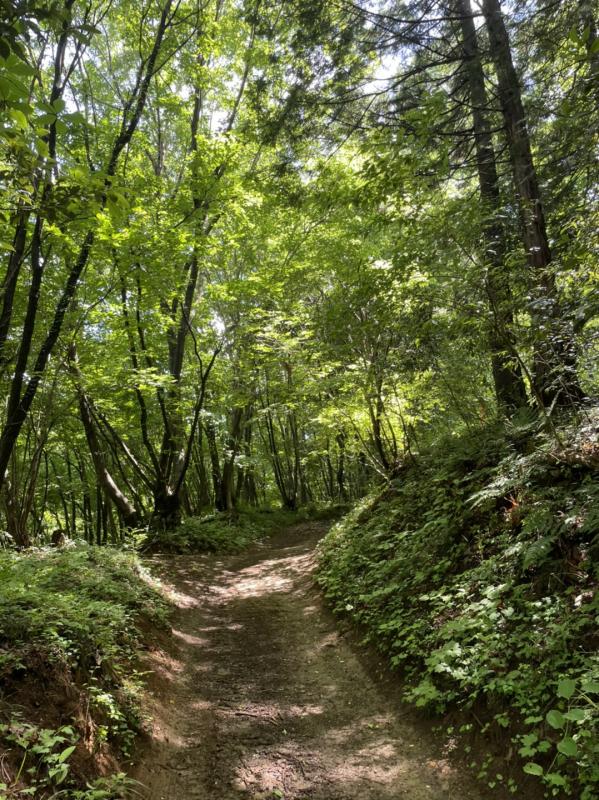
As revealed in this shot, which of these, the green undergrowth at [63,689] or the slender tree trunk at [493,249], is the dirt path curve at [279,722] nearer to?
the green undergrowth at [63,689]

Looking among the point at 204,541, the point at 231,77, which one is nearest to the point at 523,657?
the point at 204,541

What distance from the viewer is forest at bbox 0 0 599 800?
3312 mm

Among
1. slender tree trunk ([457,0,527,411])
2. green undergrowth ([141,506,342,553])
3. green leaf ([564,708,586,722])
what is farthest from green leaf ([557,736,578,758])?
green undergrowth ([141,506,342,553])

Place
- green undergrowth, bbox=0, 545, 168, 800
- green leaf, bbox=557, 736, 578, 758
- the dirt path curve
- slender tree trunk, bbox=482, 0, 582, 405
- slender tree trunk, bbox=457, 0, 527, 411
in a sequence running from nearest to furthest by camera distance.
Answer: green leaf, bbox=557, 736, 578, 758 < green undergrowth, bbox=0, 545, 168, 800 < the dirt path curve < slender tree trunk, bbox=482, 0, 582, 405 < slender tree trunk, bbox=457, 0, 527, 411

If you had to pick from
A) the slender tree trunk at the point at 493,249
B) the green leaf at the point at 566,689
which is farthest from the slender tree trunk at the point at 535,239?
the green leaf at the point at 566,689

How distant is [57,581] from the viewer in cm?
531

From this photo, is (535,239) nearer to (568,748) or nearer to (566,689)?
(566,689)

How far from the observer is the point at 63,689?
11.5ft

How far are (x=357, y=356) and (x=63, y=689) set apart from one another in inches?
298

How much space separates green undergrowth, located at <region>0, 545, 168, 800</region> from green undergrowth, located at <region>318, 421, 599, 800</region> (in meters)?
2.48

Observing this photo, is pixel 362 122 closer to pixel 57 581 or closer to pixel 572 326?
pixel 572 326

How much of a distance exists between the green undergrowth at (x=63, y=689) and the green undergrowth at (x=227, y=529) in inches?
246

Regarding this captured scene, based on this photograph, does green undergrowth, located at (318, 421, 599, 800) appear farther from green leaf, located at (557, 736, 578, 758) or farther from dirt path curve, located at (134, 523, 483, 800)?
dirt path curve, located at (134, 523, 483, 800)

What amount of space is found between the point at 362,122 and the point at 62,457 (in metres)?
20.0
